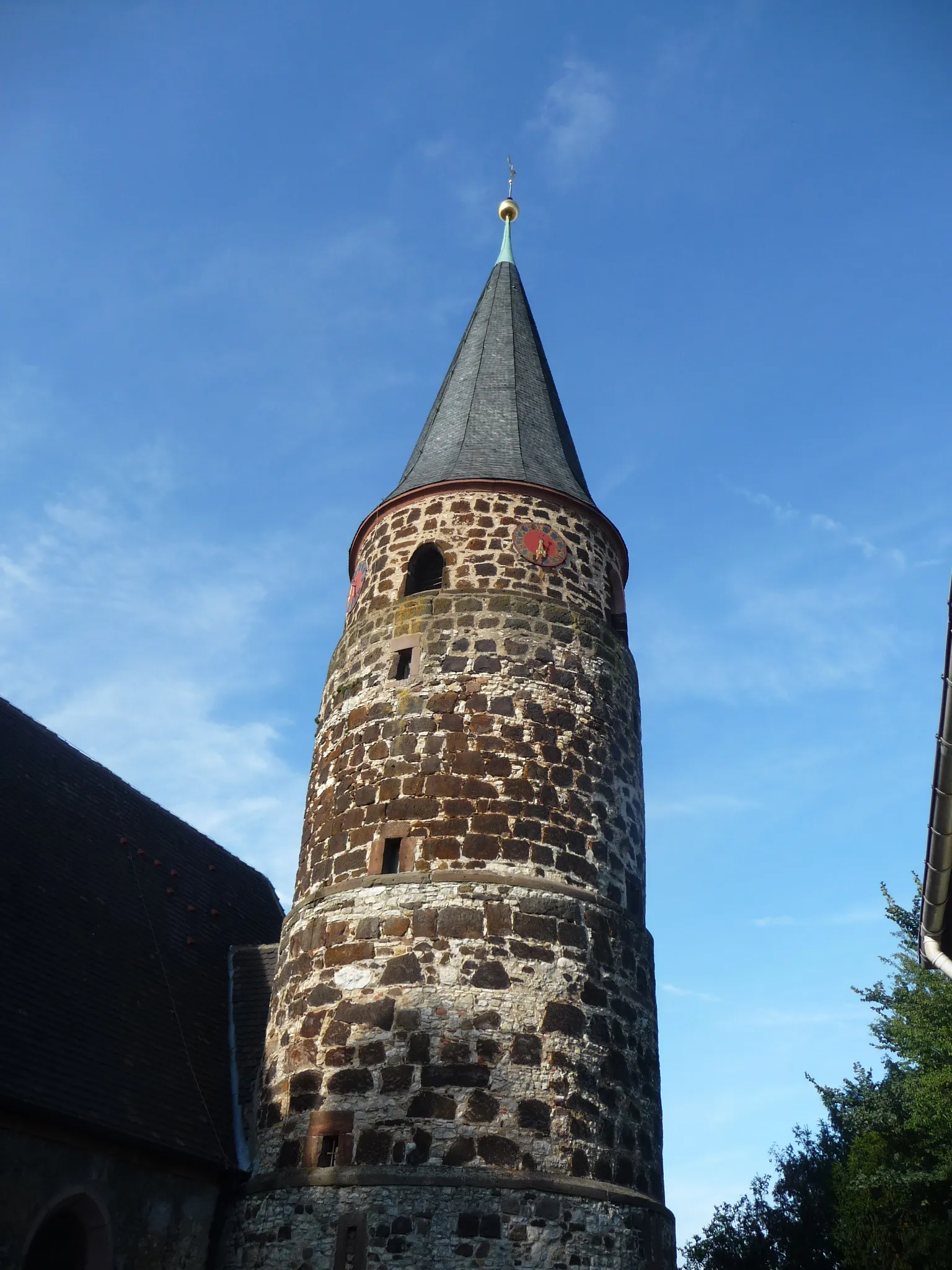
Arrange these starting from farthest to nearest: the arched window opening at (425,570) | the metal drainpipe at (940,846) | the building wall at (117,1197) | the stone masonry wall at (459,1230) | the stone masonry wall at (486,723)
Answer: the arched window opening at (425,570) → the stone masonry wall at (486,723) → the stone masonry wall at (459,1230) → the building wall at (117,1197) → the metal drainpipe at (940,846)

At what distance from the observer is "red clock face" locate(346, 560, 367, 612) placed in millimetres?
12430

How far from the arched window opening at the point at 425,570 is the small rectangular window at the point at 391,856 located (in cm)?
313

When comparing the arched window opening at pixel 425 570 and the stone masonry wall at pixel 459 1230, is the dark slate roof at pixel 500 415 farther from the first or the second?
the stone masonry wall at pixel 459 1230

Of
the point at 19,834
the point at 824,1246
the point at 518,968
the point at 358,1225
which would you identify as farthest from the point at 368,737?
the point at 824,1246

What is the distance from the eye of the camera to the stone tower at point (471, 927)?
812cm

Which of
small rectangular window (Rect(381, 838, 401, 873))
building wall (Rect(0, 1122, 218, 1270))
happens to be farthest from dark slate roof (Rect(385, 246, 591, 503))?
building wall (Rect(0, 1122, 218, 1270))

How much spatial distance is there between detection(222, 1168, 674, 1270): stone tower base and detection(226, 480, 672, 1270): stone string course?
0.06ft

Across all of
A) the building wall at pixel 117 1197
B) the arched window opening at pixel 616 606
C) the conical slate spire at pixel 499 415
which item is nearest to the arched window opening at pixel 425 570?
the conical slate spire at pixel 499 415

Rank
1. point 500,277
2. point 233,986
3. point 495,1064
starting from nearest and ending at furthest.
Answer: point 495,1064 < point 233,986 < point 500,277

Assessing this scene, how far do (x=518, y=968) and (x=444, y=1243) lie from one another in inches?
84.2

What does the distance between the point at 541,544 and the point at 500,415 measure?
2.68 meters

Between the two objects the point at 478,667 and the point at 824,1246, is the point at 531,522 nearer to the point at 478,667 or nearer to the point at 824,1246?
the point at 478,667

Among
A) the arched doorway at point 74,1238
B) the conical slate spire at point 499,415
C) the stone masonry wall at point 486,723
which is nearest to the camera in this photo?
the arched doorway at point 74,1238

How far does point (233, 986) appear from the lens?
1198 centimetres
